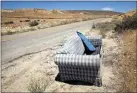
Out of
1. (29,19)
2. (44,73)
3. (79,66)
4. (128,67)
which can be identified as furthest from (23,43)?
(29,19)

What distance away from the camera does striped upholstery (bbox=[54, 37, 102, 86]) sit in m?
6.15

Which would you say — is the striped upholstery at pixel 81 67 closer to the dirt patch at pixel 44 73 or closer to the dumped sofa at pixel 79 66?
the dumped sofa at pixel 79 66

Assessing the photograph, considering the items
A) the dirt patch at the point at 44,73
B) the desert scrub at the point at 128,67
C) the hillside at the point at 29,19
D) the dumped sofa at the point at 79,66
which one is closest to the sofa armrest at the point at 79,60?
the dumped sofa at the point at 79,66

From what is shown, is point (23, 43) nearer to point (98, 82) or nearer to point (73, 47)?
point (73, 47)

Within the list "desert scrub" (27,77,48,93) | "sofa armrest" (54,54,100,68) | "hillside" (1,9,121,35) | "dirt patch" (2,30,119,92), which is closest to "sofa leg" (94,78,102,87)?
"dirt patch" (2,30,119,92)

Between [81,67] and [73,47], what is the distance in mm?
1493

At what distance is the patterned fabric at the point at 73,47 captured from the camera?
6.86 metres

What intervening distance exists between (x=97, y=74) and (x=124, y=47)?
5391 mm

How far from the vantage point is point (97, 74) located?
637 centimetres

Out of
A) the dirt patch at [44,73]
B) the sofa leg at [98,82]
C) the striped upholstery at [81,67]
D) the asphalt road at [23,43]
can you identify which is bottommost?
the asphalt road at [23,43]

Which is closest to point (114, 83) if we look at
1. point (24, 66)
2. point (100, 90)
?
point (100, 90)

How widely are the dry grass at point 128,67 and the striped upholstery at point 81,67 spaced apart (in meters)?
0.84

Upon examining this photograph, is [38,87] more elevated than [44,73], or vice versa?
[38,87]

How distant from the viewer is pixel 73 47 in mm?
7695
